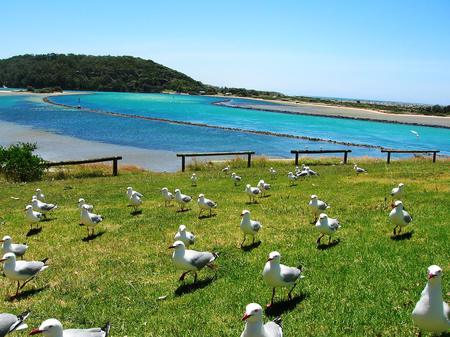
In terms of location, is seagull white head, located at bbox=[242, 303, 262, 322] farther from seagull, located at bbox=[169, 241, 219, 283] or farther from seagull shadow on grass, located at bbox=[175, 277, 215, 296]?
seagull, located at bbox=[169, 241, 219, 283]

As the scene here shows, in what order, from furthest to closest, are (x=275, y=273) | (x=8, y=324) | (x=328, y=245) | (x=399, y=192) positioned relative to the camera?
1. (x=399, y=192)
2. (x=328, y=245)
3. (x=275, y=273)
4. (x=8, y=324)

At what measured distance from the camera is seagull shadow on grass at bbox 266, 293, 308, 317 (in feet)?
26.5

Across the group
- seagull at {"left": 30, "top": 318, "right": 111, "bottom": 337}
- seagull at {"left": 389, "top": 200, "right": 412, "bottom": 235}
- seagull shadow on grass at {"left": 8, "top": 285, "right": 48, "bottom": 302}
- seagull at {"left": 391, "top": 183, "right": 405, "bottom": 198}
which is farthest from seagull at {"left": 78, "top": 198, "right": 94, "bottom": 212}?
seagull at {"left": 391, "top": 183, "right": 405, "bottom": 198}

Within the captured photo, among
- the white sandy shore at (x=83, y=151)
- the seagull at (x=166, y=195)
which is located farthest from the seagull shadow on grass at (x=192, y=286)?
the white sandy shore at (x=83, y=151)

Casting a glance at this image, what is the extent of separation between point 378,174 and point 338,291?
1975 cm

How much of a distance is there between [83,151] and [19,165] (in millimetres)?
23280

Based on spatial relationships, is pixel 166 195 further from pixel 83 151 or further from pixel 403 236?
pixel 83 151

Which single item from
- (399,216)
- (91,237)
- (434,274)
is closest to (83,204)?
(91,237)

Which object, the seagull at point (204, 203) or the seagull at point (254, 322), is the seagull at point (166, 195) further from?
the seagull at point (254, 322)

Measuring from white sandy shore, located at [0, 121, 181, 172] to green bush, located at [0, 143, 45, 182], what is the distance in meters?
11.4

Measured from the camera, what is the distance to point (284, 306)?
328 inches

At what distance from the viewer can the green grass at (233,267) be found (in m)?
7.97

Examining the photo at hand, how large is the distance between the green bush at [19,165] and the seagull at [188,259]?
21.9 metres

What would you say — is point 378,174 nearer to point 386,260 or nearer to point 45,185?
point 386,260
